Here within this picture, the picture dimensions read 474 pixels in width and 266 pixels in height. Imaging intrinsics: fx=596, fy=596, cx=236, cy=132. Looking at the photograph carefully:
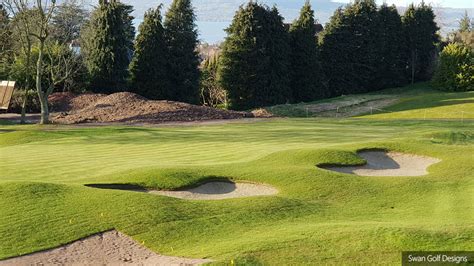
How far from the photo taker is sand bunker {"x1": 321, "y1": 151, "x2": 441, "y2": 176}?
18938 millimetres

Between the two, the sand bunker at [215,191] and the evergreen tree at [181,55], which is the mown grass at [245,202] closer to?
the sand bunker at [215,191]

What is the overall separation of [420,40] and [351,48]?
39.4ft

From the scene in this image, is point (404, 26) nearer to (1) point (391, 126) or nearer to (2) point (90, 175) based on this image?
(1) point (391, 126)

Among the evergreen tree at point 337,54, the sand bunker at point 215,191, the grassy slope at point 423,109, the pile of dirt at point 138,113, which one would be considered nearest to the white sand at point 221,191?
the sand bunker at point 215,191

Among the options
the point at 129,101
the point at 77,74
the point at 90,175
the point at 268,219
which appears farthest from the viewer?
the point at 77,74

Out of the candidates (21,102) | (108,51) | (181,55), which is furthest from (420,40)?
(21,102)

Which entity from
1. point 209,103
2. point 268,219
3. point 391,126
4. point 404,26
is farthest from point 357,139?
point 404,26

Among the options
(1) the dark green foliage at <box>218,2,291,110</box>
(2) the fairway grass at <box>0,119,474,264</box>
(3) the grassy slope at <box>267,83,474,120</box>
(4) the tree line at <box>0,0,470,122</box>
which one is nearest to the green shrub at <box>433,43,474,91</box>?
(3) the grassy slope at <box>267,83,474,120</box>

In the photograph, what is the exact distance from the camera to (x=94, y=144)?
81.7 ft

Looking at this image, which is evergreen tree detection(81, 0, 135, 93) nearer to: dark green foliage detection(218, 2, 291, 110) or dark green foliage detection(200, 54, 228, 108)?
dark green foliage detection(218, 2, 291, 110)

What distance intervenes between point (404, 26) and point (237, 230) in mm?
63868

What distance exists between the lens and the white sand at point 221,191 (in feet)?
51.2

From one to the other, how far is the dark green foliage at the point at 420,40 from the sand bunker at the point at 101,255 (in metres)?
64.9

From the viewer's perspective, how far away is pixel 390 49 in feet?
225
